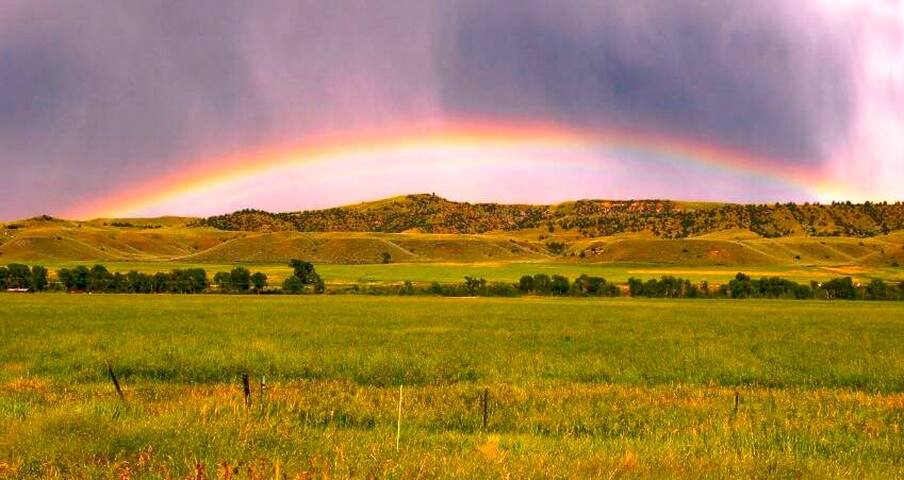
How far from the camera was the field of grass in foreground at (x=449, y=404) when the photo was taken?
1041 cm

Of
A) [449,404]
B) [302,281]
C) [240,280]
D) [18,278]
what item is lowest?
[449,404]

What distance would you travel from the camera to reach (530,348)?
33.5 meters

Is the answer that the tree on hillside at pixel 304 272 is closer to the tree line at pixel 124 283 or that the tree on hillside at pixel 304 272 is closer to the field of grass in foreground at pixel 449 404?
the tree line at pixel 124 283

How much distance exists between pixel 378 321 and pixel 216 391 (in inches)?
1303

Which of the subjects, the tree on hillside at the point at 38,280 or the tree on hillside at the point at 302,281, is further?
the tree on hillside at the point at 302,281

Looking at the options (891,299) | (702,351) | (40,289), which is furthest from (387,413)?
(40,289)

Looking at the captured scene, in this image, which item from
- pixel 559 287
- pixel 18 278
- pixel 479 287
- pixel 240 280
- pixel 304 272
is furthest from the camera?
pixel 304 272

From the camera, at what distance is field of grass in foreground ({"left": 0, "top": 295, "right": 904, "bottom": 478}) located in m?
10.4

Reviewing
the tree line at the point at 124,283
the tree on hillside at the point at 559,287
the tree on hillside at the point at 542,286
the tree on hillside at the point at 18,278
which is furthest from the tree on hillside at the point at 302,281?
the tree on hillside at the point at 18,278

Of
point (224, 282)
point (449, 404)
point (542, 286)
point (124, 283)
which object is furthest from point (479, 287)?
point (449, 404)

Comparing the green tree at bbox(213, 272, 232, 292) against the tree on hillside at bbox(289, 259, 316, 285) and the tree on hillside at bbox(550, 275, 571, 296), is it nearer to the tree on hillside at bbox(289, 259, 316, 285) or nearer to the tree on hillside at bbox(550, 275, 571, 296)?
the tree on hillside at bbox(289, 259, 316, 285)

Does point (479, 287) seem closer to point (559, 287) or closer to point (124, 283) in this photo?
point (559, 287)

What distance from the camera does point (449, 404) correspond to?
17531 mm

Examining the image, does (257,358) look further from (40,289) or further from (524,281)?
(40,289)
